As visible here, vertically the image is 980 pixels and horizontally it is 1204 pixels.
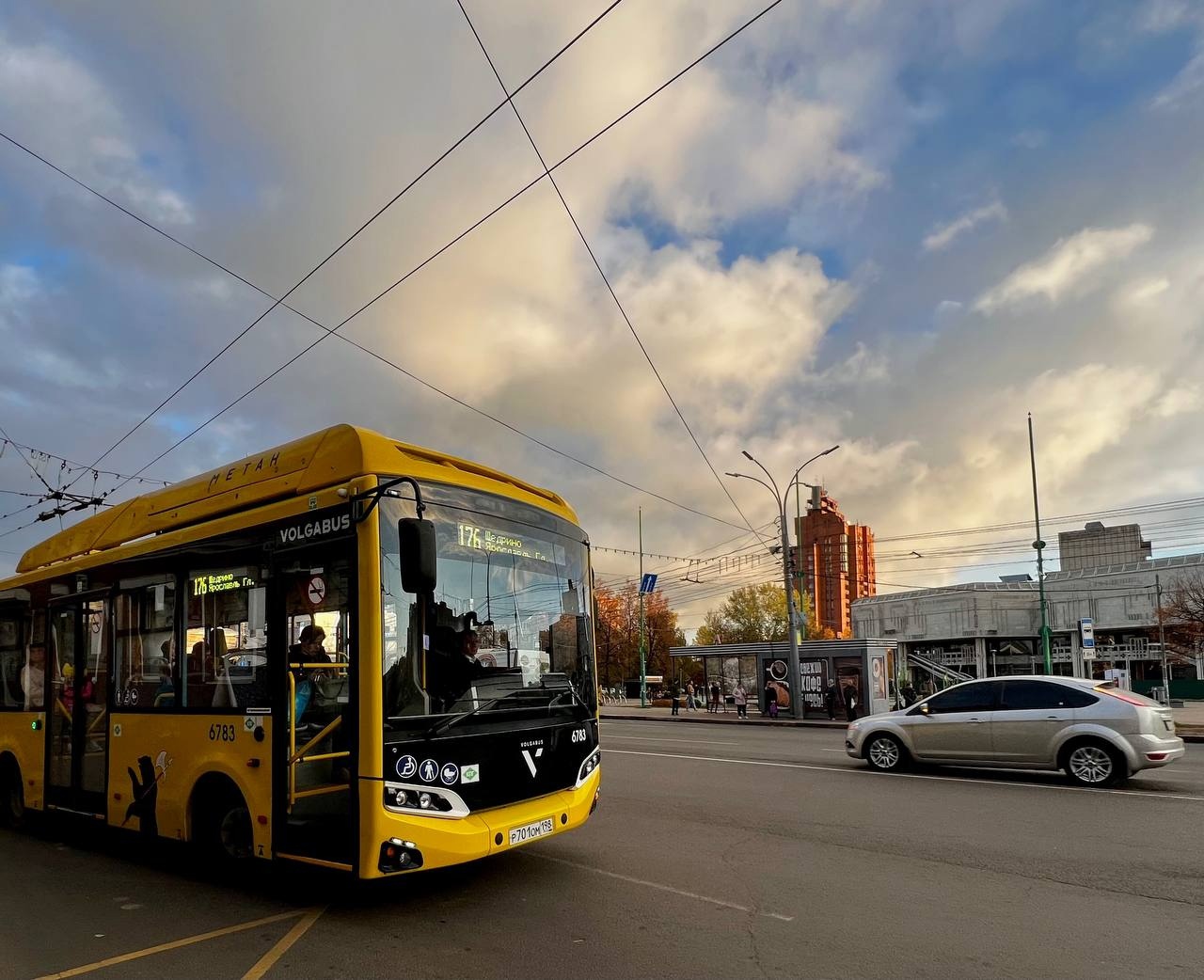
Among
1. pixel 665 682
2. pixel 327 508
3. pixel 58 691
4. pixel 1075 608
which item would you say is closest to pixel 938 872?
pixel 327 508

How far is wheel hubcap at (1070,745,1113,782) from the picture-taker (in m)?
11.5

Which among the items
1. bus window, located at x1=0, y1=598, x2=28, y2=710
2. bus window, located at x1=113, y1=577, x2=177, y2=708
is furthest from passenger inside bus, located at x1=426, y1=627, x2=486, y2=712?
bus window, located at x1=0, y1=598, x2=28, y2=710

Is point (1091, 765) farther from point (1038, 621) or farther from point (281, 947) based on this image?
point (1038, 621)

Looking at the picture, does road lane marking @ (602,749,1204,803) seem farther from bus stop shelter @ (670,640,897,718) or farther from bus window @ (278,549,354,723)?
bus stop shelter @ (670,640,897,718)

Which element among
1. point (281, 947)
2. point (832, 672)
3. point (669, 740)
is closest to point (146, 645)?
point (281, 947)

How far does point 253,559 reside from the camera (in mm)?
6781

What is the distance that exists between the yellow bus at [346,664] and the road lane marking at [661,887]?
24.4 inches

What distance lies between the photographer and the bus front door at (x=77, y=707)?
8.38 metres

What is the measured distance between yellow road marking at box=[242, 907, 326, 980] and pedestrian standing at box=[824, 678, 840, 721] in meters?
28.4

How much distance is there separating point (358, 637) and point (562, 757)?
78.5 inches

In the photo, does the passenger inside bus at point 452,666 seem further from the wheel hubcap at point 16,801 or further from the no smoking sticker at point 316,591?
the wheel hubcap at point 16,801

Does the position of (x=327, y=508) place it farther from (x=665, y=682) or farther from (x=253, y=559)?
(x=665, y=682)

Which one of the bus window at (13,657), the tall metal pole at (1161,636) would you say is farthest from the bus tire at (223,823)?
the tall metal pole at (1161,636)

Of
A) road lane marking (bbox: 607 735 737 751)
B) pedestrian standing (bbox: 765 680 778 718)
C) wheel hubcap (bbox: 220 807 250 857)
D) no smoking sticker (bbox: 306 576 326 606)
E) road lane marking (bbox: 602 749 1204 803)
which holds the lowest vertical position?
pedestrian standing (bbox: 765 680 778 718)
